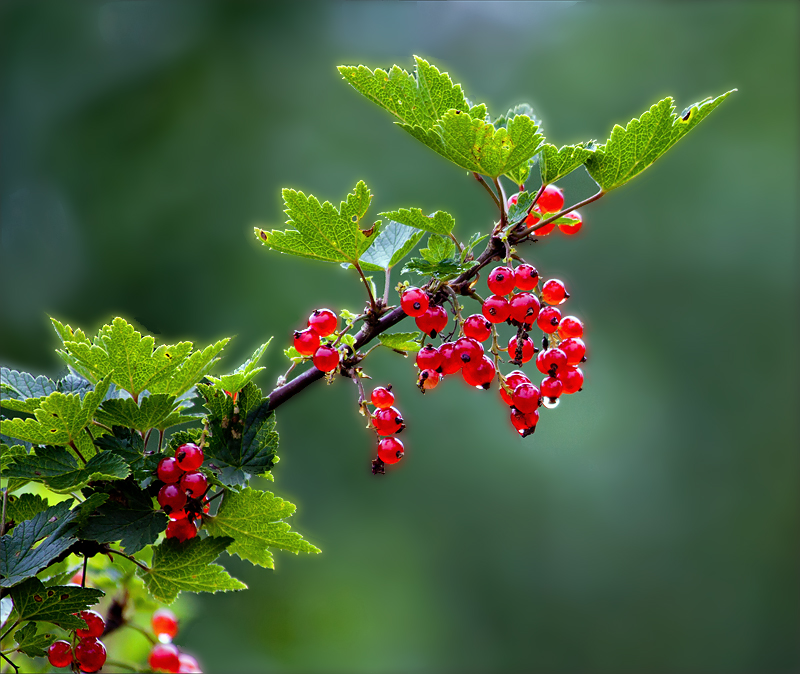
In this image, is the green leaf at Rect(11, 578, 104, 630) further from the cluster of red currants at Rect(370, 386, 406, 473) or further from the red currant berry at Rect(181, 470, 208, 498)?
the cluster of red currants at Rect(370, 386, 406, 473)

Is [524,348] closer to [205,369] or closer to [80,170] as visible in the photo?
[205,369]

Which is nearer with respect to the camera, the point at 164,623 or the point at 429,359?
the point at 429,359

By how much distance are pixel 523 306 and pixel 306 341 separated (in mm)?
191

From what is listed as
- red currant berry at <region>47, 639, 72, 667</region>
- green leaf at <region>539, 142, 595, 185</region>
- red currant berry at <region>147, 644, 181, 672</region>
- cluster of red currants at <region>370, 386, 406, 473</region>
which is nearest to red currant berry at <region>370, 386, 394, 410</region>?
cluster of red currants at <region>370, 386, 406, 473</region>

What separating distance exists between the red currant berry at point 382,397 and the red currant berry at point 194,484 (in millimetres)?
164

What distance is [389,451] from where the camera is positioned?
2.13 feet

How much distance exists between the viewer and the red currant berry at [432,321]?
63 cm

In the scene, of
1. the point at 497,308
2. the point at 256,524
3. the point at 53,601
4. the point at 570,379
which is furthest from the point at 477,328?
the point at 53,601

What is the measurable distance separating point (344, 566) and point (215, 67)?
3497 mm

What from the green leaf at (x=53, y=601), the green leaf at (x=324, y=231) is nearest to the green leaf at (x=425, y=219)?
the green leaf at (x=324, y=231)

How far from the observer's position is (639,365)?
4715 millimetres

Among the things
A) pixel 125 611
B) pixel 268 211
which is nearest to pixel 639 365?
pixel 268 211

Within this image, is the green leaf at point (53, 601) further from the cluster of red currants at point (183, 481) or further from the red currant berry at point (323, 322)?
the red currant berry at point (323, 322)

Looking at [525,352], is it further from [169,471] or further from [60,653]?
[60,653]
